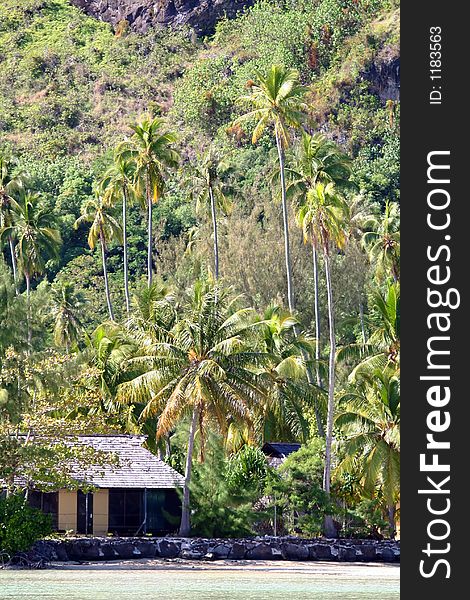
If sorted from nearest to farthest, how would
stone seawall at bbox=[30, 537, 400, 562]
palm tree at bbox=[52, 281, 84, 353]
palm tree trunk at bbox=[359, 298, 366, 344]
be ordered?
stone seawall at bbox=[30, 537, 400, 562] → palm tree trunk at bbox=[359, 298, 366, 344] → palm tree at bbox=[52, 281, 84, 353]


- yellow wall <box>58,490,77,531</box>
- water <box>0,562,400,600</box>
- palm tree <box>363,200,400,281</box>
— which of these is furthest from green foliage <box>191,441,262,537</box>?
palm tree <box>363,200,400,281</box>

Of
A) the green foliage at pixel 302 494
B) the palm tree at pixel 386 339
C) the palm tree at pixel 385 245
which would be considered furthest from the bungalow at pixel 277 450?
the palm tree at pixel 385 245

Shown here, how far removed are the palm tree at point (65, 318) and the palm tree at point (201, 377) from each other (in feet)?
88.4

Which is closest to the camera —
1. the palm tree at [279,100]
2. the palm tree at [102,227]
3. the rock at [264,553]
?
the rock at [264,553]

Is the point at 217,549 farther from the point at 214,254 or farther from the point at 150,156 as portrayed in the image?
the point at 214,254

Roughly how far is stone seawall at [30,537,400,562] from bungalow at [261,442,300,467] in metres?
4.57

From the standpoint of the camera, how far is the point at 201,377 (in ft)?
126

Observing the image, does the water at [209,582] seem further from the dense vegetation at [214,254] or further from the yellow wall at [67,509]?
the yellow wall at [67,509]

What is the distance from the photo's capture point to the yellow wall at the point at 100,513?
3959 centimetres

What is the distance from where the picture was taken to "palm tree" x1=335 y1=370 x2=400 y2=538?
39.4 m

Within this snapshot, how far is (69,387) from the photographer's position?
3712 cm

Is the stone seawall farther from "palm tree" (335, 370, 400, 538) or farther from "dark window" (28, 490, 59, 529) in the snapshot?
"dark window" (28, 490, 59, 529)

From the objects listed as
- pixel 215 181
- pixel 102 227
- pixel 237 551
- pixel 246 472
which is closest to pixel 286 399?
pixel 246 472

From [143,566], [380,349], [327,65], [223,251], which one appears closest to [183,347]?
[143,566]
